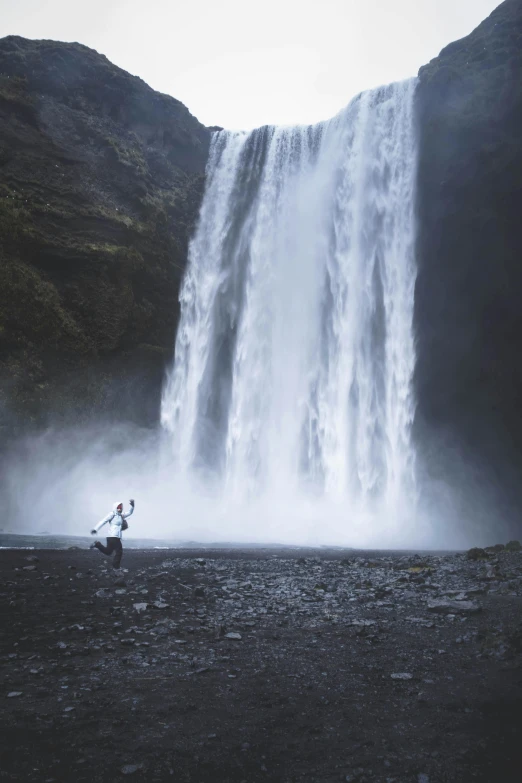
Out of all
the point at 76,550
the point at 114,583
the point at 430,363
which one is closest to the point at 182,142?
the point at 430,363

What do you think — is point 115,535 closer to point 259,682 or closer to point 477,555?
point 259,682

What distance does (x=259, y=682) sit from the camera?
471 centimetres

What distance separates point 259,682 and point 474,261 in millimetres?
25983

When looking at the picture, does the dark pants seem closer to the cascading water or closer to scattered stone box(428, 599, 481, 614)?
scattered stone box(428, 599, 481, 614)

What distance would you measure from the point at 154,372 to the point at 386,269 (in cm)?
1467

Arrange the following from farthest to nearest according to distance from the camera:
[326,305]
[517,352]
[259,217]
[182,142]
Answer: [182,142], [259,217], [326,305], [517,352]

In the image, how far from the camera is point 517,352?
2477cm

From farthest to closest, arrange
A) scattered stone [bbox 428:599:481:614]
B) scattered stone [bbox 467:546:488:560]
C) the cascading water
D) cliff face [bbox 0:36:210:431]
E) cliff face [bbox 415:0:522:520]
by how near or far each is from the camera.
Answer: the cascading water, cliff face [bbox 0:36:210:431], cliff face [bbox 415:0:522:520], scattered stone [bbox 467:546:488:560], scattered stone [bbox 428:599:481:614]

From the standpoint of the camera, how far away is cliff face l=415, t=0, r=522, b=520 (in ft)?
82.1

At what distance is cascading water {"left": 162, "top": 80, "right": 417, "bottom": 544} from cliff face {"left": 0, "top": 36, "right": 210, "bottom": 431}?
6.91 ft

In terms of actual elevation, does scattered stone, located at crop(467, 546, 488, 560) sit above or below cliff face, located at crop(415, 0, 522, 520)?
below

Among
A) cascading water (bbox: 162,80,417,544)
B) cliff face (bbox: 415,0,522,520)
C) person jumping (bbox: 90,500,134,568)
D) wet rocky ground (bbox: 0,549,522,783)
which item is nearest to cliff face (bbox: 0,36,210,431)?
cascading water (bbox: 162,80,417,544)

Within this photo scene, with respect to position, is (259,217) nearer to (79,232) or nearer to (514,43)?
(79,232)

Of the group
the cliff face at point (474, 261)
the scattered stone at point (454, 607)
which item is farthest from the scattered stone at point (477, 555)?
the cliff face at point (474, 261)
